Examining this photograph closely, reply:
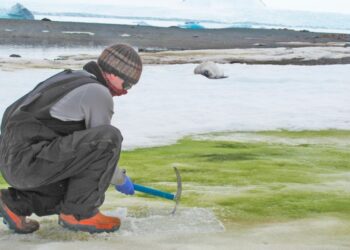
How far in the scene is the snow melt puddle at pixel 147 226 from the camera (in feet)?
10.5

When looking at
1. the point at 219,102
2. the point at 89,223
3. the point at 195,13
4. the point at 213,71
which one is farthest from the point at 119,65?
the point at 195,13

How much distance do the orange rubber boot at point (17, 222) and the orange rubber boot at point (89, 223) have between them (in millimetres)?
150

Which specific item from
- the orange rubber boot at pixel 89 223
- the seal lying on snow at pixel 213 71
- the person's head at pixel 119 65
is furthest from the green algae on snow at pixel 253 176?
the seal lying on snow at pixel 213 71

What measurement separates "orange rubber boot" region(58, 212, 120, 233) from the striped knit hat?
73 cm

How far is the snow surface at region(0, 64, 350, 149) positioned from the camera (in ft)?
28.9

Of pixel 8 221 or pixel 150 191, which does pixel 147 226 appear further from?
pixel 8 221

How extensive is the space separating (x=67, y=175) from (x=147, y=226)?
57 centimetres

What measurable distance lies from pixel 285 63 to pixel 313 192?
20.4 meters

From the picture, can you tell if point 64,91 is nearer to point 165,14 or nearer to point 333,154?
point 333,154

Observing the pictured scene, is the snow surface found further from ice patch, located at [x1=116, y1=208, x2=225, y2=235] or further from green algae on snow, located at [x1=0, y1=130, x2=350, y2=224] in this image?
ice patch, located at [x1=116, y1=208, x2=225, y2=235]

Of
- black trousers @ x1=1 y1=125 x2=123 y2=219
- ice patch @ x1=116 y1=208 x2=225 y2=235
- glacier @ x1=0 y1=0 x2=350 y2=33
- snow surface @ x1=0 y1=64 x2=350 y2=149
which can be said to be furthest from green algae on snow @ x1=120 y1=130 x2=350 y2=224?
glacier @ x1=0 y1=0 x2=350 y2=33

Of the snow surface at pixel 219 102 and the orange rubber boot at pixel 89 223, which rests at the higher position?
the orange rubber boot at pixel 89 223

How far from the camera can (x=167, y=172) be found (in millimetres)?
5230

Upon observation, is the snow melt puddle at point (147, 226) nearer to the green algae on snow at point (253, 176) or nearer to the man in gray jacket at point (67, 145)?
the man in gray jacket at point (67, 145)
